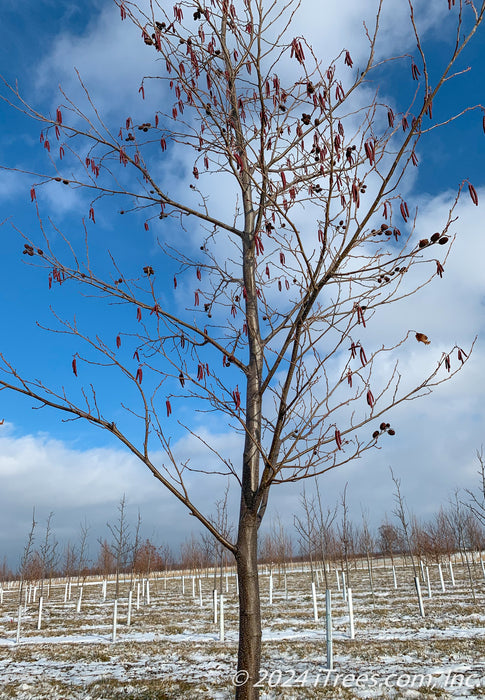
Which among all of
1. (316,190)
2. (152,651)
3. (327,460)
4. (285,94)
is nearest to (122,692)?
(152,651)

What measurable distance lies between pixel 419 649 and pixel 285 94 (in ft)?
32.5

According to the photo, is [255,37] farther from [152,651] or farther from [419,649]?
[152,651]

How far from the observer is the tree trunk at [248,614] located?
2.79 m

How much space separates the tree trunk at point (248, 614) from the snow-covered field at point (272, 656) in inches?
A: 184

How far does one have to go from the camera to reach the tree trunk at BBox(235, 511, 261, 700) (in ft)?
9.15

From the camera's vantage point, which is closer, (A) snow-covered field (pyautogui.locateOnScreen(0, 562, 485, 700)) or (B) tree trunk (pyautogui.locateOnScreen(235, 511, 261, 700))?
(B) tree trunk (pyautogui.locateOnScreen(235, 511, 261, 700))

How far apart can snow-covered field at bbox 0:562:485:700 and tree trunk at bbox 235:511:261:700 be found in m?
4.67

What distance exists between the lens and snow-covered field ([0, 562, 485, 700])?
6957mm

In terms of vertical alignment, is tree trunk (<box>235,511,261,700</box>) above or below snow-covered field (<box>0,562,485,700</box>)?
above

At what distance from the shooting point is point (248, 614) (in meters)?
2.87

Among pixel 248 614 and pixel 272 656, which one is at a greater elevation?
pixel 248 614

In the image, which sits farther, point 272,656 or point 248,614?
point 272,656

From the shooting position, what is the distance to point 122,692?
7.12m

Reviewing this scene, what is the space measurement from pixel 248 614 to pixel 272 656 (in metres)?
7.58
